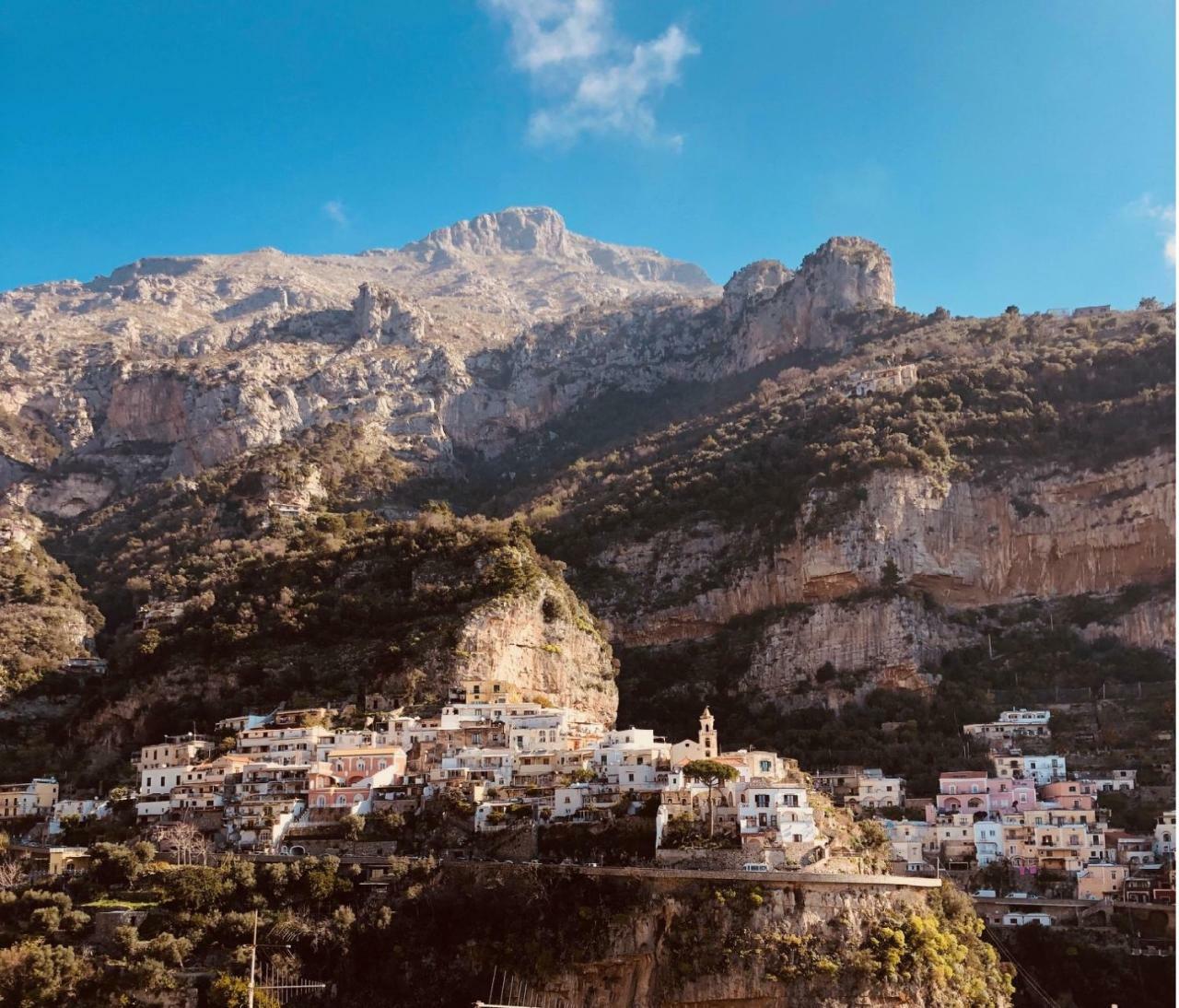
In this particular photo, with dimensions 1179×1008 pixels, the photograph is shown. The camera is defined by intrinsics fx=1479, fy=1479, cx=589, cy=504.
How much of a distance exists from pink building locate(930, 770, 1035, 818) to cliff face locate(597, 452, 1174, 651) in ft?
57.3

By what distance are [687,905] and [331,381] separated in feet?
268

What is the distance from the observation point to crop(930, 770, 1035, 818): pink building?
5231cm

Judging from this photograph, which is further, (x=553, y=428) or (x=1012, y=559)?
(x=553, y=428)

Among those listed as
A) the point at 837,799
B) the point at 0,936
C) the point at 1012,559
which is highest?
the point at 1012,559

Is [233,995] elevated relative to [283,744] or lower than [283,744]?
lower

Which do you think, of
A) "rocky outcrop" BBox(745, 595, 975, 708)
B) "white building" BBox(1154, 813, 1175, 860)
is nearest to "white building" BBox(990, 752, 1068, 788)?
"white building" BBox(1154, 813, 1175, 860)

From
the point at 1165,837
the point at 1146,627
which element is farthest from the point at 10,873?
the point at 1146,627

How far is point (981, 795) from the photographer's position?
53.2m

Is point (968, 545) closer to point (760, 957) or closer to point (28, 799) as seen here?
point (760, 957)

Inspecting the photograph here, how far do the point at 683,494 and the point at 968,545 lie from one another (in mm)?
16175

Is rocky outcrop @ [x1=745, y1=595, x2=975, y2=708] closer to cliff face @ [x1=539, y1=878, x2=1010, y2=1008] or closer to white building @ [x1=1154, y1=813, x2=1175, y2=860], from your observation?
white building @ [x1=1154, y1=813, x2=1175, y2=860]

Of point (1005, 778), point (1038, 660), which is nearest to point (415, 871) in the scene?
point (1005, 778)

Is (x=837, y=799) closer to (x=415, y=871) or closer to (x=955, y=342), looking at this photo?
(x=415, y=871)

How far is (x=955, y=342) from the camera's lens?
93562 millimetres
